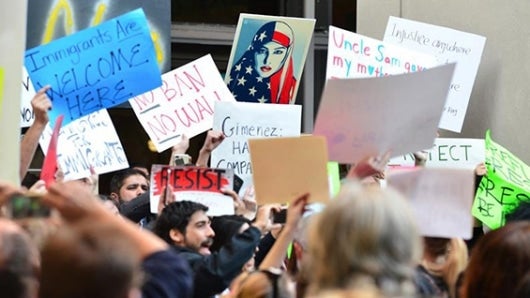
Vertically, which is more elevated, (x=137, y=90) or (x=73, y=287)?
(x=73, y=287)

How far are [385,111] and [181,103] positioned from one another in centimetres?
316

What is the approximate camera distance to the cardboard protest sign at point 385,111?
3.82 meters

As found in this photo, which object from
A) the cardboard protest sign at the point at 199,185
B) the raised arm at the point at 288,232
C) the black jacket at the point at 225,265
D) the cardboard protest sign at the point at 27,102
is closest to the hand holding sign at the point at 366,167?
the raised arm at the point at 288,232

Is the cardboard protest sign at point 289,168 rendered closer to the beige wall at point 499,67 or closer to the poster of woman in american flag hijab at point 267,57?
the poster of woman in american flag hijab at point 267,57

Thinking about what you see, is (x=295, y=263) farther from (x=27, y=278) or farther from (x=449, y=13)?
(x=449, y=13)

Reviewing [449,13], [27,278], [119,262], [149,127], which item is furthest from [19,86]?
[449,13]

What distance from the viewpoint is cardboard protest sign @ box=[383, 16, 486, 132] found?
7484mm

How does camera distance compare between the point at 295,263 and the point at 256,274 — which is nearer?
the point at 256,274

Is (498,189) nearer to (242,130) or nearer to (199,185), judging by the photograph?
(242,130)

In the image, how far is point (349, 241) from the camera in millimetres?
2539

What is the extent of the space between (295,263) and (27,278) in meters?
2.62

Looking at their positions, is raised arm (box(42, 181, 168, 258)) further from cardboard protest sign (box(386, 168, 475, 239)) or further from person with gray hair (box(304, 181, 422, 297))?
cardboard protest sign (box(386, 168, 475, 239))

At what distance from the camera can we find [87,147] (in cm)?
626

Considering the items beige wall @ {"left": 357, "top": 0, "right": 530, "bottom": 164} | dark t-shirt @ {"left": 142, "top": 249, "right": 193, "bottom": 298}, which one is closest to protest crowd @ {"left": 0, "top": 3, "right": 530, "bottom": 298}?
dark t-shirt @ {"left": 142, "top": 249, "right": 193, "bottom": 298}
